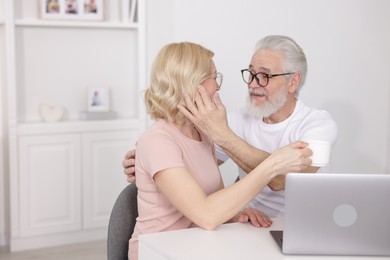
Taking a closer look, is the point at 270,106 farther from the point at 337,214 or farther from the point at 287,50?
the point at 337,214

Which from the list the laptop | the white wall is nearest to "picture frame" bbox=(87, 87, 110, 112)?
the white wall

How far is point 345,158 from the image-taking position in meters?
3.73

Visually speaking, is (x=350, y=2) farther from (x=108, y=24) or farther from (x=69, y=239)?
(x=69, y=239)

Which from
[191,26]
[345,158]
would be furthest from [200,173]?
[345,158]

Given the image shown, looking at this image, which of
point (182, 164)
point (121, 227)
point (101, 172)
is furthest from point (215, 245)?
point (101, 172)

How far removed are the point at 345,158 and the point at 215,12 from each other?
126 centimetres

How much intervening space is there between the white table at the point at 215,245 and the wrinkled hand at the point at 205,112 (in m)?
0.35

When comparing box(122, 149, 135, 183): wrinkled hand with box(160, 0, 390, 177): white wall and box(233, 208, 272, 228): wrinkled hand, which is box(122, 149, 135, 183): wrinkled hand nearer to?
box(233, 208, 272, 228): wrinkled hand

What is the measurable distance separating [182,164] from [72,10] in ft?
8.40

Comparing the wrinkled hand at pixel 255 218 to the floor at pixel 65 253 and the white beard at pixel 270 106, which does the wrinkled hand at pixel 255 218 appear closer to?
the white beard at pixel 270 106

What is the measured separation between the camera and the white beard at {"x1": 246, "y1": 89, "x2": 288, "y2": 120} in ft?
8.05

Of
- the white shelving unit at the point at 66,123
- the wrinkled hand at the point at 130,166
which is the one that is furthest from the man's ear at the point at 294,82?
the white shelving unit at the point at 66,123

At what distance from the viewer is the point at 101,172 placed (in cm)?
406

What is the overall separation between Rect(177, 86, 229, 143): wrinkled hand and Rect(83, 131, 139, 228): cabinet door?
2125 millimetres
